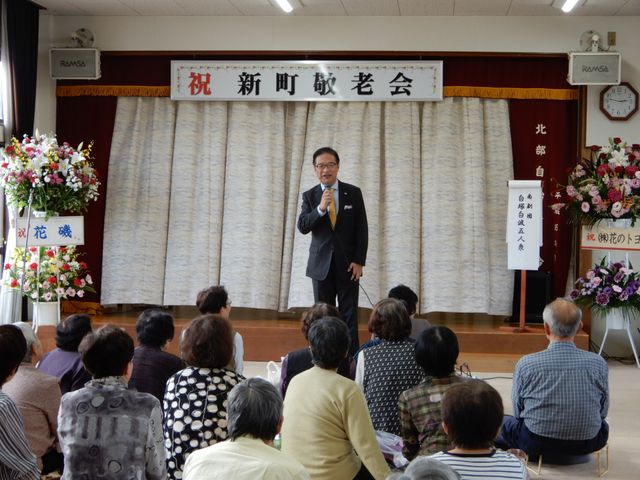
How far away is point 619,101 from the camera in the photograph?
22.8 feet

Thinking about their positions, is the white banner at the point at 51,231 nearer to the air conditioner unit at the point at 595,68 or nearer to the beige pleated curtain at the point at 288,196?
the beige pleated curtain at the point at 288,196

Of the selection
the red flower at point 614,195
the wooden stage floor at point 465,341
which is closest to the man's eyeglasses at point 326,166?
the wooden stage floor at point 465,341

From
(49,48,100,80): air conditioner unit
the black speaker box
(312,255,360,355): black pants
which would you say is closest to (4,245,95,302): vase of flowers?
(49,48,100,80): air conditioner unit

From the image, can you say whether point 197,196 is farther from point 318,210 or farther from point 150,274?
point 318,210

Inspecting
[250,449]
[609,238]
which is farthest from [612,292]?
[250,449]

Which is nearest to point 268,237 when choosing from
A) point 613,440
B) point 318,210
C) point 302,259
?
point 302,259

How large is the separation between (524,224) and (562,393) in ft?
10.4

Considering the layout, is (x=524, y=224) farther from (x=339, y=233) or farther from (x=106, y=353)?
(x=106, y=353)

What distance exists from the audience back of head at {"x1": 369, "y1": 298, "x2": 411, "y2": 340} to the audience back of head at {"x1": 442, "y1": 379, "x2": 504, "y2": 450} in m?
1.24

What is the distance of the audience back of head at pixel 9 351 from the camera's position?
2.57 m

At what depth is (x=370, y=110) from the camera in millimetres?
7297

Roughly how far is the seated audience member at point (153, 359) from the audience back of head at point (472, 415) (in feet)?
4.79

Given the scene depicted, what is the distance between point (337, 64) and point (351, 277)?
2.50m

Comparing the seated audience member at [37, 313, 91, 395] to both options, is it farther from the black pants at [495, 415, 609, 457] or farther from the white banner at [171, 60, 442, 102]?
the white banner at [171, 60, 442, 102]
